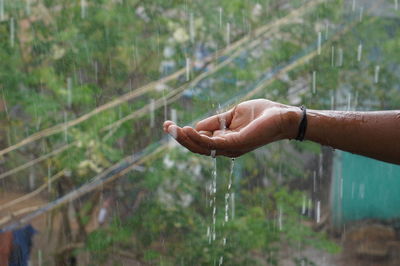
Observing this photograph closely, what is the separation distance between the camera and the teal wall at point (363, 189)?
131 inches

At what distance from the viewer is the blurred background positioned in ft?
8.85

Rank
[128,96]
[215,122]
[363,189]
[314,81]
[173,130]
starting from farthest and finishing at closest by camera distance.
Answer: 1. [363,189]
2. [314,81]
3. [128,96]
4. [215,122]
5. [173,130]

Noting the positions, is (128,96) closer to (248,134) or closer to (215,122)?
(215,122)

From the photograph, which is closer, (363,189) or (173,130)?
(173,130)

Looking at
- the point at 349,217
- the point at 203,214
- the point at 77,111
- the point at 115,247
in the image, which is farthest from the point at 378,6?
the point at 115,247

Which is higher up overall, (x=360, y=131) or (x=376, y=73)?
(x=360, y=131)

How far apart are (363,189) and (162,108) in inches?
58.8

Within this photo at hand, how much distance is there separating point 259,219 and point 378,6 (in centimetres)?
150

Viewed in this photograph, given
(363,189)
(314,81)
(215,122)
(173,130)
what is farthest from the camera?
(363,189)

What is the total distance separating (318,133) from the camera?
1405mm

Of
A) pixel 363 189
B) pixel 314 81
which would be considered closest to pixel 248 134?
pixel 314 81

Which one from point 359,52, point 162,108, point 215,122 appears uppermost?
point 215,122

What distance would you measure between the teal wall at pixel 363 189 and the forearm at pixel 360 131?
78.3 inches

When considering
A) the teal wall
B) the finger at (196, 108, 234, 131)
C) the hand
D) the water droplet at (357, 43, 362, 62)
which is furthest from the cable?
the hand
